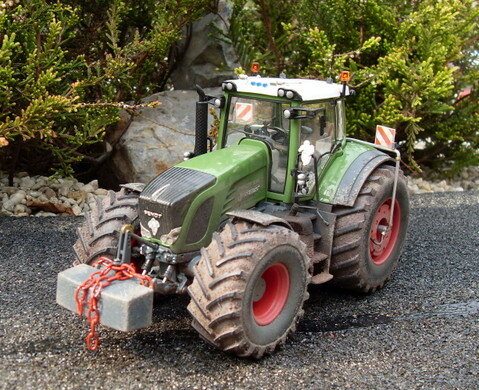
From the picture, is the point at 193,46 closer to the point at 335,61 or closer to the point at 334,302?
the point at 335,61

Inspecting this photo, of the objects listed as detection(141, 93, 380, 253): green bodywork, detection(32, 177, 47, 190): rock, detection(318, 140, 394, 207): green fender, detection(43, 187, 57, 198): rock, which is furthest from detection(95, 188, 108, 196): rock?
detection(318, 140, 394, 207): green fender

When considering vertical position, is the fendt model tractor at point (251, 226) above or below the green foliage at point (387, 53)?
below

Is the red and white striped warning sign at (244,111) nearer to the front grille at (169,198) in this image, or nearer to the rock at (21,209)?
the front grille at (169,198)

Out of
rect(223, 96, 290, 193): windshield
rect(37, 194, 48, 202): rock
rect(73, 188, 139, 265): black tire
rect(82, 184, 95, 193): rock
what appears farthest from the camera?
rect(82, 184, 95, 193): rock

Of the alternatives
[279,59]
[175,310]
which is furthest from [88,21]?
[175,310]

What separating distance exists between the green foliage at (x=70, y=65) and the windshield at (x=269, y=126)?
221cm

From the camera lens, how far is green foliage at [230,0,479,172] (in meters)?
9.23

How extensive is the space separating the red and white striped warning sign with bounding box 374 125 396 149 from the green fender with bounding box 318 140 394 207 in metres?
0.38

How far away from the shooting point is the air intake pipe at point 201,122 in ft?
19.3

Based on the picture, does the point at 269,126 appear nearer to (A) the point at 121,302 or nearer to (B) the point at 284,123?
(B) the point at 284,123

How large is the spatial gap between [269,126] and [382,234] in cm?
150

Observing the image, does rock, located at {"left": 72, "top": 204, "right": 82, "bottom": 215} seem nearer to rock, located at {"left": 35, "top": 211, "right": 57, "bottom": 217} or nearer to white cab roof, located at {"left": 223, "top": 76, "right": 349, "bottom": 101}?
rock, located at {"left": 35, "top": 211, "right": 57, "bottom": 217}

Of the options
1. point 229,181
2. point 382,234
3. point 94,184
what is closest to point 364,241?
point 382,234

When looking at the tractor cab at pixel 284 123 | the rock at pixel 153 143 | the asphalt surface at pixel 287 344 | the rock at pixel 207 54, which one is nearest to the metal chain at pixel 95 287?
the asphalt surface at pixel 287 344
